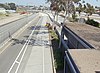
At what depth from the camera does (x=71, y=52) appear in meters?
14.8

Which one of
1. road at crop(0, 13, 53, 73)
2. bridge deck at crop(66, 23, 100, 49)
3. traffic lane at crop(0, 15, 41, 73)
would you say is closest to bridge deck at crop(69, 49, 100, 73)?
bridge deck at crop(66, 23, 100, 49)

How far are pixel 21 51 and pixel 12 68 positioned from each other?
8.08 meters

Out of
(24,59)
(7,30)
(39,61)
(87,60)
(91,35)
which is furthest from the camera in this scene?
(7,30)

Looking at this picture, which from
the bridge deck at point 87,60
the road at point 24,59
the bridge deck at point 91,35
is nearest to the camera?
the bridge deck at point 87,60

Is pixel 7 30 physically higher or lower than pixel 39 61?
lower

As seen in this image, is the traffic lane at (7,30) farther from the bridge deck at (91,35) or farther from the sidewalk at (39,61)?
the bridge deck at (91,35)

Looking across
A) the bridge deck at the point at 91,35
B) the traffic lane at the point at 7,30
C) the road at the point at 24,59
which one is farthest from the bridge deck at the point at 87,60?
the traffic lane at the point at 7,30

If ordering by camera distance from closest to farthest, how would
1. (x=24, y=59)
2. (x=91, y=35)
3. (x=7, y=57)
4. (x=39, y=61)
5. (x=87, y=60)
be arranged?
(x=87, y=60) < (x=91, y=35) < (x=39, y=61) < (x=24, y=59) < (x=7, y=57)

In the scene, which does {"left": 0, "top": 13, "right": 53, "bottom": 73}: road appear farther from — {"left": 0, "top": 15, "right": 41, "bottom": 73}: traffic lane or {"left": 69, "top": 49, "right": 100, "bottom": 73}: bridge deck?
{"left": 69, "top": 49, "right": 100, "bottom": 73}: bridge deck

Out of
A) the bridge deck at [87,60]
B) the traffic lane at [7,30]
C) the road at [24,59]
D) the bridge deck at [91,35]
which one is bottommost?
the traffic lane at [7,30]

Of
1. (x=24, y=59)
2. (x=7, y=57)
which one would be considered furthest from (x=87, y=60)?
(x=7, y=57)

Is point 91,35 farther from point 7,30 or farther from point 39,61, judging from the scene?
point 7,30

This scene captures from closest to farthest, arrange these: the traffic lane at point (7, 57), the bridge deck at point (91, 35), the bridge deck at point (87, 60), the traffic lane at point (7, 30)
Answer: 1. the bridge deck at point (87, 60)
2. the bridge deck at point (91, 35)
3. the traffic lane at point (7, 57)
4. the traffic lane at point (7, 30)

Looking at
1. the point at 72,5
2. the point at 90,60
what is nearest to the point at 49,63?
the point at 90,60
